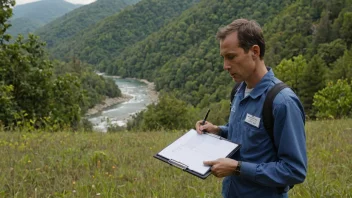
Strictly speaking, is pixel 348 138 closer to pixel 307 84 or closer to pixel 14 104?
pixel 14 104

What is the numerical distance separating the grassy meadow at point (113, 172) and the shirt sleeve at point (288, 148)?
60.0 inches

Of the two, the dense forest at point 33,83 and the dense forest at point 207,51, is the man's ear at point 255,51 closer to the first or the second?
the dense forest at point 207,51

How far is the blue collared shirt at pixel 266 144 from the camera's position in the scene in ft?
5.32

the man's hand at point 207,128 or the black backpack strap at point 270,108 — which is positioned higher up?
the black backpack strap at point 270,108

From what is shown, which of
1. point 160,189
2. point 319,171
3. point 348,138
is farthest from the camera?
point 348,138

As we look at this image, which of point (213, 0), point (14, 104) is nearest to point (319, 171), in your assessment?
point (14, 104)

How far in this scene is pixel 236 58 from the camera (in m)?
1.77

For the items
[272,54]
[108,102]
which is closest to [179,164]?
[272,54]

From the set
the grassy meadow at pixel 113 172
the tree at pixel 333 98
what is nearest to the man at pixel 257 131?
the grassy meadow at pixel 113 172

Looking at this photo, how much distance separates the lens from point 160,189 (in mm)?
3318

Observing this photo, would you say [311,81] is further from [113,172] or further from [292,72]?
[113,172]

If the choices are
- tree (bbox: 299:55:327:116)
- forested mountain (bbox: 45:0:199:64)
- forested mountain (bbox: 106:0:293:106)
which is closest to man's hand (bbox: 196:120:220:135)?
tree (bbox: 299:55:327:116)

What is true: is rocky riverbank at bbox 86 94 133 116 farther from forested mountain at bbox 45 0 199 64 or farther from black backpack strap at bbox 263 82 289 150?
forested mountain at bbox 45 0 199 64

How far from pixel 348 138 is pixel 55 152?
15.8 ft
